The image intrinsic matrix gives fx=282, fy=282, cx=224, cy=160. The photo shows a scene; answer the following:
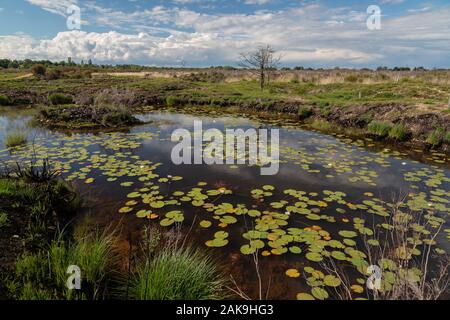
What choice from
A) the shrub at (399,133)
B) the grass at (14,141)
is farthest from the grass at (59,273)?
the shrub at (399,133)

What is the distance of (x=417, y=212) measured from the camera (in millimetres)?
4477

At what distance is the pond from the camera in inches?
136

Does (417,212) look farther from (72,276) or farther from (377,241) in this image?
(72,276)

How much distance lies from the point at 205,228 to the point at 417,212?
11.0 feet

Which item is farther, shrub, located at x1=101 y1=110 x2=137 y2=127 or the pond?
shrub, located at x1=101 y1=110 x2=137 y2=127

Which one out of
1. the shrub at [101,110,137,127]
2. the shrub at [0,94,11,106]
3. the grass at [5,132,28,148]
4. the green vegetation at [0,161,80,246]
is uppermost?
→ the shrub at [0,94,11,106]

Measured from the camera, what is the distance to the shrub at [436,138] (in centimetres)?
815

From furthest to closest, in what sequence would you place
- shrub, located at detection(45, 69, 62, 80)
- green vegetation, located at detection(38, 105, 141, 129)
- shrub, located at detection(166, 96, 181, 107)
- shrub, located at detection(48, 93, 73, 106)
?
shrub, located at detection(45, 69, 62, 80), shrub, located at detection(166, 96, 181, 107), shrub, located at detection(48, 93, 73, 106), green vegetation, located at detection(38, 105, 141, 129)

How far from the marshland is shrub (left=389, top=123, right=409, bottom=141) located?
41 mm

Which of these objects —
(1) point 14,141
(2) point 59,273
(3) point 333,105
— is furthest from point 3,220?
(3) point 333,105

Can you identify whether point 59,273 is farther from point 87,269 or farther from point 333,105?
point 333,105

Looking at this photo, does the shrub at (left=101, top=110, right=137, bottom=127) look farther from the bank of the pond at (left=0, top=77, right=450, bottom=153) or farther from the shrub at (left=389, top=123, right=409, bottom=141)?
the shrub at (left=389, top=123, right=409, bottom=141)

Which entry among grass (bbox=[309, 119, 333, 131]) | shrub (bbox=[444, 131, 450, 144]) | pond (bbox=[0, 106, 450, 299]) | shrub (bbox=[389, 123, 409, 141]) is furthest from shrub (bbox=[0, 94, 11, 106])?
shrub (bbox=[444, 131, 450, 144])
